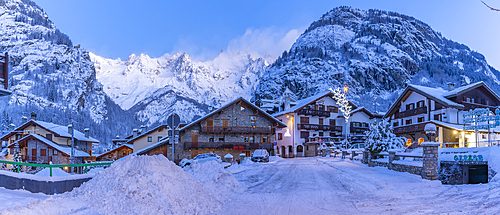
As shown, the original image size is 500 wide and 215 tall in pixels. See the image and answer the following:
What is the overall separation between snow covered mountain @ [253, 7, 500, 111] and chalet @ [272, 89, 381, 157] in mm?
66151

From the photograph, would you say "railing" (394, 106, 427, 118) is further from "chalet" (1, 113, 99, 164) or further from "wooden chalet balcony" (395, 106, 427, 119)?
"chalet" (1, 113, 99, 164)

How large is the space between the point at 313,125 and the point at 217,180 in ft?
155

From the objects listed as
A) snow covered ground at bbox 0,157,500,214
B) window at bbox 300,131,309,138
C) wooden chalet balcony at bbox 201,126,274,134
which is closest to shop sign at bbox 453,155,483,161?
snow covered ground at bbox 0,157,500,214

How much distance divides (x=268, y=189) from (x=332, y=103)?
2042 inches

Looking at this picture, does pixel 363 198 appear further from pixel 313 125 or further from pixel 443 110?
A: pixel 313 125

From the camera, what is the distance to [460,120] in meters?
41.8

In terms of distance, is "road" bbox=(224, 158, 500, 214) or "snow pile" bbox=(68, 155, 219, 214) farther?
"road" bbox=(224, 158, 500, 214)

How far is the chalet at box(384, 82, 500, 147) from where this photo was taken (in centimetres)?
4006

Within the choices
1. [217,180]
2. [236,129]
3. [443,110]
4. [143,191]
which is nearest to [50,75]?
[236,129]

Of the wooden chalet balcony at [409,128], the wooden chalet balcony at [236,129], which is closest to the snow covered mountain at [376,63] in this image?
the wooden chalet balcony at [409,128]

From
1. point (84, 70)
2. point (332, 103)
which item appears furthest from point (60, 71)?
point (332, 103)

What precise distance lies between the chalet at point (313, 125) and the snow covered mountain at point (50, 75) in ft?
319

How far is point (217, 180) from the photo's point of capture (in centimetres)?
1398

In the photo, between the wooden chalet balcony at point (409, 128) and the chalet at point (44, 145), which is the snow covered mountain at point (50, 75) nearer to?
the chalet at point (44, 145)
